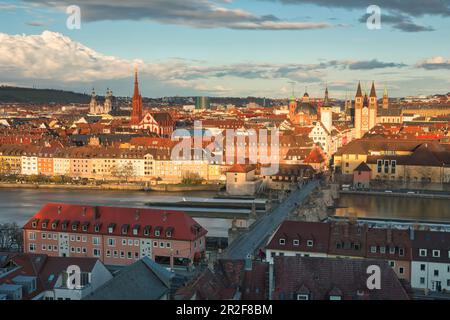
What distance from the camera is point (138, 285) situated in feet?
18.7

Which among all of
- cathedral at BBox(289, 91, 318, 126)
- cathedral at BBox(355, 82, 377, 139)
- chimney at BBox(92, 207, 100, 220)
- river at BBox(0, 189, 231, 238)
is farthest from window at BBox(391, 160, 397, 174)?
cathedral at BBox(289, 91, 318, 126)

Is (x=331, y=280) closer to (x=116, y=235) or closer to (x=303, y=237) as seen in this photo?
(x=303, y=237)

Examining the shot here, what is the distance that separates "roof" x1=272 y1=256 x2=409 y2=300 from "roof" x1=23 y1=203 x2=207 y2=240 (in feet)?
14.3

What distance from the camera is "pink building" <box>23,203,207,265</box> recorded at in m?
9.59

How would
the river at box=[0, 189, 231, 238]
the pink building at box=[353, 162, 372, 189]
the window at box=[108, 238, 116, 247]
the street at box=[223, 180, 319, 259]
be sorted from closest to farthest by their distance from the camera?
1. the street at box=[223, 180, 319, 259]
2. the window at box=[108, 238, 116, 247]
3. the river at box=[0, 189, 231, 238]
4. the pink building at box=[353, 162, 372, 189]

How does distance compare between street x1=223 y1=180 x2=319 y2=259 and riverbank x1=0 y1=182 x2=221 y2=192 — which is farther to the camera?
riverbank x1=0 y1=182 x2=221 y2=192

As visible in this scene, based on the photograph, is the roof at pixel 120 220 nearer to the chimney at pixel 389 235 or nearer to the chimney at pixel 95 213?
the chimney at pixel 95 213

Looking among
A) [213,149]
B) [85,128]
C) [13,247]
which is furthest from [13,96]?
[13,247]

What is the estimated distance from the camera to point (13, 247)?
10953 millimetres

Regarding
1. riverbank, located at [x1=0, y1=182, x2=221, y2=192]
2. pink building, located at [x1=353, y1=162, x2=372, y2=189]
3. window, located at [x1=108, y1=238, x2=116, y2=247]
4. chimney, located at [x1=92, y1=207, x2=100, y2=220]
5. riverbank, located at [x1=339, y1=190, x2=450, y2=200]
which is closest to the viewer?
window, located at [x1=108, y1=238, x2=116, y2=247]

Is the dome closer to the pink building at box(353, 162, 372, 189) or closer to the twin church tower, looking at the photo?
the twin church tower

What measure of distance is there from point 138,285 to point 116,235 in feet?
13.7

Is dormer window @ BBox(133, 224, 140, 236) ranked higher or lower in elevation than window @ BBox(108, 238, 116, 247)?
higher

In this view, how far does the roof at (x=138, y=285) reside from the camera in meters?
5.45
